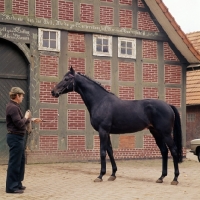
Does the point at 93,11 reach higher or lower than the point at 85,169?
higher

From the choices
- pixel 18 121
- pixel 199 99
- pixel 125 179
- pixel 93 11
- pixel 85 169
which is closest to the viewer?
pixel 18 121

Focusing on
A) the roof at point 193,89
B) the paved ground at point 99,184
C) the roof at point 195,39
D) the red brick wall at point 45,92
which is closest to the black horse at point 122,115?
the paved ground at point 99,184

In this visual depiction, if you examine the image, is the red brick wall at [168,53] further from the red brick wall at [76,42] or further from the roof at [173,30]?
the red brick wall at [76,42]

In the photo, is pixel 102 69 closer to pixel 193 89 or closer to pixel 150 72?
pixel 150 72

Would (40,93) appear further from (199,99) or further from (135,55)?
(199,99)

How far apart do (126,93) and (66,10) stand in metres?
3.31

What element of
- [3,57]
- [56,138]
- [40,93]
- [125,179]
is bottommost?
[125,179]

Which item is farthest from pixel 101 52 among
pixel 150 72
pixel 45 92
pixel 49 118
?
pixel 49 118


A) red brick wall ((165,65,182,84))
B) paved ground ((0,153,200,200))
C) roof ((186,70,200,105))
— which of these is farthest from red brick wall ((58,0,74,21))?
roof ((186,70,200,105))

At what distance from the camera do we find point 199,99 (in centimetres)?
2475

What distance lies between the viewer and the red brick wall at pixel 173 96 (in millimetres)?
16375

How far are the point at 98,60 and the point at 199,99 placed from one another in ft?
35.8

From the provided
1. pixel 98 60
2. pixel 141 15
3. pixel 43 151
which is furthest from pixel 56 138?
pixel 141 15

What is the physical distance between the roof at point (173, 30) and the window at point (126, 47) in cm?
119
